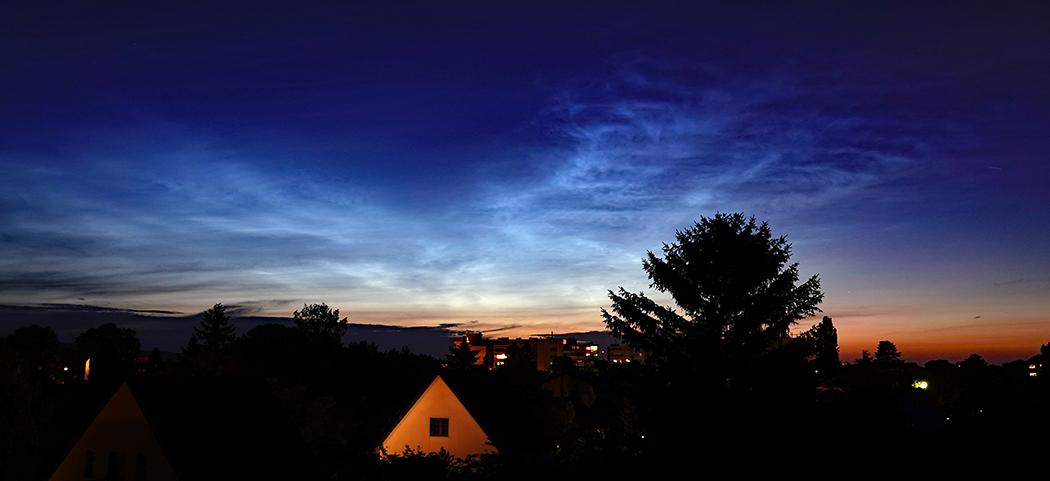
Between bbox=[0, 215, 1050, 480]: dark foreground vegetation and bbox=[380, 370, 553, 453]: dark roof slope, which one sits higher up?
bbox=[0, 215, 1050, 480]: dark foreground vegetation

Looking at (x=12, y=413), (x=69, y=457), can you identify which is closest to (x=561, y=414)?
(x=69, y=457)

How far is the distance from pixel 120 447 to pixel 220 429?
353 cm

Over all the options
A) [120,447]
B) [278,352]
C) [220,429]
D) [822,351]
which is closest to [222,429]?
[220,429]

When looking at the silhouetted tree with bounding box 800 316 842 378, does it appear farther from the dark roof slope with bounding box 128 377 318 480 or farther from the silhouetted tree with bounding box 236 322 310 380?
the silhouetted tree with bounding box 236 322 310 380

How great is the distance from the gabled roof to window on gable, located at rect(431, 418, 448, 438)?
667cm

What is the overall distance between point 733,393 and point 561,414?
1977 cm

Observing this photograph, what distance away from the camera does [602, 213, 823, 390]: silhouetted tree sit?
2727cm

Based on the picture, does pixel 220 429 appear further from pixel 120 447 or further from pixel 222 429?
pixel 120 447

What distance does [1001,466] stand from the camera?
10.7 metres

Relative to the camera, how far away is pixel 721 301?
2794 cm

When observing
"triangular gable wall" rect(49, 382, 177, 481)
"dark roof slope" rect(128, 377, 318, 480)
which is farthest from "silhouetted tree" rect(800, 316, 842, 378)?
"triangular gable wall" rect(49, 382, 177, 481)

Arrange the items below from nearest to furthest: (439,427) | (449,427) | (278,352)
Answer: (449,427), (439,427), (278,352)

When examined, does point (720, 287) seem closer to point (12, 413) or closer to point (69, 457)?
point (69, 457)

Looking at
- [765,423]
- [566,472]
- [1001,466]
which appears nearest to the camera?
[1001,466]
